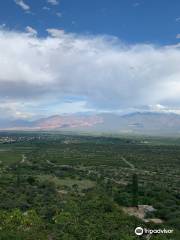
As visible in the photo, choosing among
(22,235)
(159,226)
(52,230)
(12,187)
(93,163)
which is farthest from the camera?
(93,163)

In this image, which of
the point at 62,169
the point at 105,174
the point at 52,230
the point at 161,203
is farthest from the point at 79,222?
the point at 62,169

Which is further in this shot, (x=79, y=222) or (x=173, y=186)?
(x=173, y=186)

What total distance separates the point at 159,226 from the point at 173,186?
1355 inches

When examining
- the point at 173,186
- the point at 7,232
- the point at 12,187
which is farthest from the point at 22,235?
the point at 173,186

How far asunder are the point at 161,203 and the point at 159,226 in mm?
14671

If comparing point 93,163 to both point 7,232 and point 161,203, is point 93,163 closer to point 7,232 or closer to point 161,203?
point 161,203

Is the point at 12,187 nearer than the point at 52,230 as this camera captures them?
No

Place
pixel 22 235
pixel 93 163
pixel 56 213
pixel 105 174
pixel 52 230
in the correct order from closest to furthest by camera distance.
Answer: pixel 22 235
pixel 52 230
pixel 56 213
pixel 105 174
pixel 93 163

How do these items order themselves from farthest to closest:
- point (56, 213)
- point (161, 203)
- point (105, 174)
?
point (105, 174) → point (161, 203) → point (56, 213)

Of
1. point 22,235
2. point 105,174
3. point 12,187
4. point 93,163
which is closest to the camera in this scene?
point 22,235

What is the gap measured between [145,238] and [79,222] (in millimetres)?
6121

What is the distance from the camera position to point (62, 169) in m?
90.6

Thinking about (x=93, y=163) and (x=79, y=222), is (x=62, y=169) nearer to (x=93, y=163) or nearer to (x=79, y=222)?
(x=93, y=163)

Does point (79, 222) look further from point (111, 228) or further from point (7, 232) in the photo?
point (7, 232)
